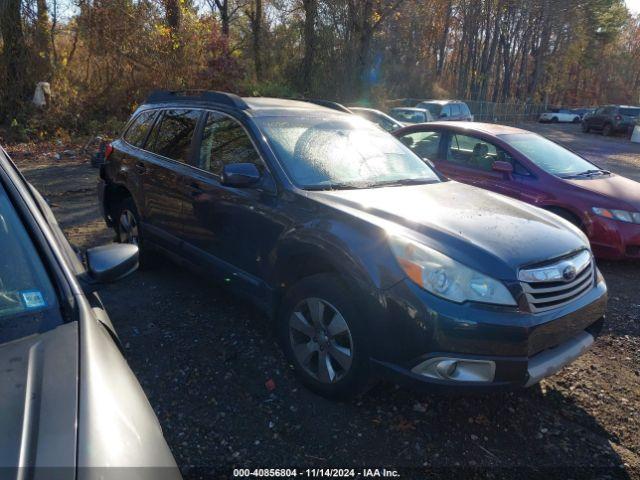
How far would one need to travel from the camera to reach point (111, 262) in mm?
2156

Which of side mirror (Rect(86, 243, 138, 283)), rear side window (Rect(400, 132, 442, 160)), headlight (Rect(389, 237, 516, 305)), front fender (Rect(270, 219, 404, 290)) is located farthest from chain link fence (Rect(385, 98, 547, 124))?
side mirror (Rect(86, 243, 138, 283))

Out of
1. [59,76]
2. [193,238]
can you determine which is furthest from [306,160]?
[59,76]

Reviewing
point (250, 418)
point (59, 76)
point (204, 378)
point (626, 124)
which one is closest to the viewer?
point (250, 418)

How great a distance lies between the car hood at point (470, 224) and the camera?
2.72 meters

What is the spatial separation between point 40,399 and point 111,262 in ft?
2.72

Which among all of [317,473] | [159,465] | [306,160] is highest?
[306,160]

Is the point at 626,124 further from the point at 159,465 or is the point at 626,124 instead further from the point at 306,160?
the point at 159,465

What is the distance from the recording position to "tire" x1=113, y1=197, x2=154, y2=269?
5005 millimetres

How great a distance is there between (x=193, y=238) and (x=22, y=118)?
47.2ft

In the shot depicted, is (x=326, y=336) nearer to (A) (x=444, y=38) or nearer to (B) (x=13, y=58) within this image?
(B) (x=13, y=58)

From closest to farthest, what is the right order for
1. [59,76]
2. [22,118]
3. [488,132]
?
[488,132], [22,118], [59,76]

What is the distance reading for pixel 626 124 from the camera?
2742 centimetres

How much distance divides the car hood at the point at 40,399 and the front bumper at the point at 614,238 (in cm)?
568

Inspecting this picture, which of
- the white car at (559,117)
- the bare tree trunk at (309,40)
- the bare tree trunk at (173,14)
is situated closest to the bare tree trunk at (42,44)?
the bare tree trunk at (173,14)
